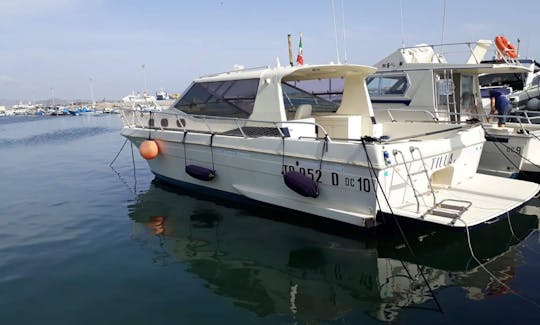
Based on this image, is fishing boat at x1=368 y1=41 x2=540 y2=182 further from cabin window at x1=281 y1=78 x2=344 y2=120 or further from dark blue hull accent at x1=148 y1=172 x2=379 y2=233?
dark blue hull accent at x1=148 y1=172 x2=379 y2=233

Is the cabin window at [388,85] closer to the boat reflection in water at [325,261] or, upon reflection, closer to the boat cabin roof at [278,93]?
the boat cabin roof at [278,93]

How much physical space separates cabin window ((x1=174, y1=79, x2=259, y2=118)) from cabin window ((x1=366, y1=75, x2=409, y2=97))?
4.96 meters

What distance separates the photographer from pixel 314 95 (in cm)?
850

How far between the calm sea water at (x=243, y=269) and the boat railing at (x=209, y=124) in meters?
1.42

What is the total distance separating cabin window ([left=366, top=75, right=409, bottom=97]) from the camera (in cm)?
1073

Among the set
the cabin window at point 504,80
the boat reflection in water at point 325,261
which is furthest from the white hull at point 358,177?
the cabin window at point 504,80

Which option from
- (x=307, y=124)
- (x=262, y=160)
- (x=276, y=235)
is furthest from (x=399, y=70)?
(x=276, y=235)

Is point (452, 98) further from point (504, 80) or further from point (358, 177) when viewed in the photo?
point (504, 80)

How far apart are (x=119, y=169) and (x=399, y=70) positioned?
8.45 m


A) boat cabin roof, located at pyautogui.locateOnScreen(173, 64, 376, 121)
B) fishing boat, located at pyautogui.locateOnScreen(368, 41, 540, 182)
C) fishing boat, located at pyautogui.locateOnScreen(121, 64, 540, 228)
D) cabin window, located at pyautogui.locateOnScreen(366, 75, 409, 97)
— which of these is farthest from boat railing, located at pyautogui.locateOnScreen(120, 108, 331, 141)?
cabin window, located at pyautogui.locateOnScreen(366, 75, 409, 97)

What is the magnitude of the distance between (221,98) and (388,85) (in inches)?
205

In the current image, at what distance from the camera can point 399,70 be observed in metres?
10.7

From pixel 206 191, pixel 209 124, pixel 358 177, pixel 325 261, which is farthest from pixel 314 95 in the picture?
pixel 325 261

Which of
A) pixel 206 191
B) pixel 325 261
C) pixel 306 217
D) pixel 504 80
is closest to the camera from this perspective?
pixel 325 261
